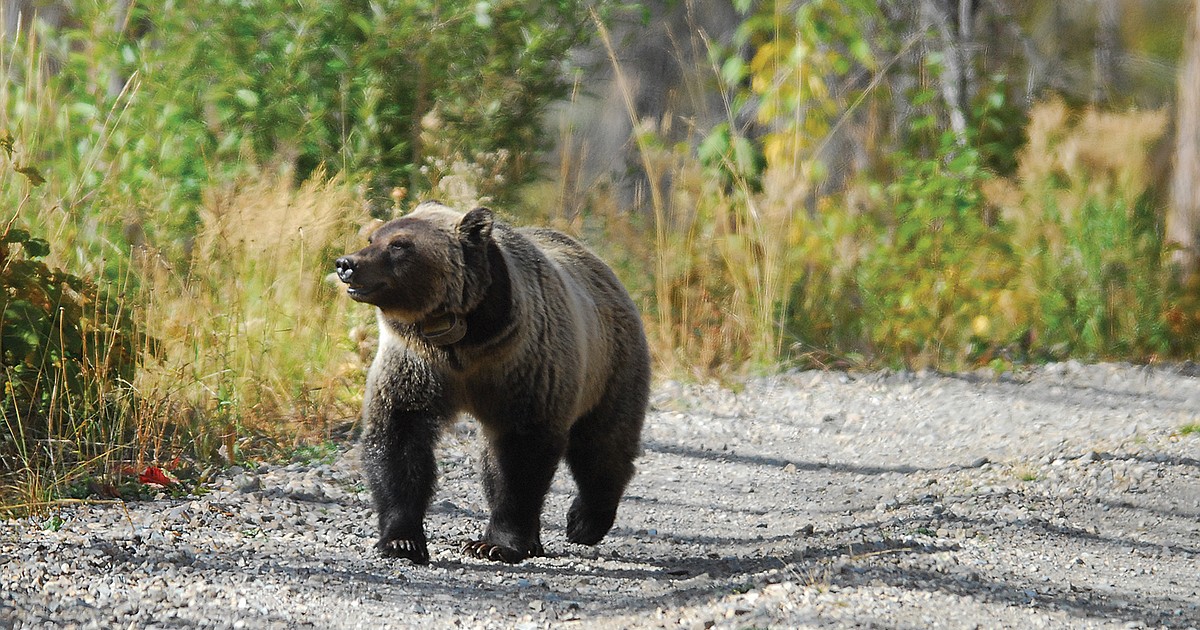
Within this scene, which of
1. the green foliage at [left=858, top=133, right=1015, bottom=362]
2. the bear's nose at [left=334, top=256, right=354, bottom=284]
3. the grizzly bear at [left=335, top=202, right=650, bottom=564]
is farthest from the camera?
the green foliage at [left=858, top=133, right=1015, bottom=362]

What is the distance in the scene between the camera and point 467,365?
4348mm

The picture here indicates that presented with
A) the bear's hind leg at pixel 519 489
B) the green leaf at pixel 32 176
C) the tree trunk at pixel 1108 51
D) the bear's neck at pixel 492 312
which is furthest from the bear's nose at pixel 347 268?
the tree trunk at pixel 1108 51

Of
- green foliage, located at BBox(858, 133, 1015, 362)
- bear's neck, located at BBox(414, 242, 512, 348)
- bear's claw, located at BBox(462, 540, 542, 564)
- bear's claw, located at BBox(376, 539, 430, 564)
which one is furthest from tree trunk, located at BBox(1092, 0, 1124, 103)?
bear's claw, located at BBox(376, 539, 430, 564)

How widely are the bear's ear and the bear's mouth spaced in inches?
16.4

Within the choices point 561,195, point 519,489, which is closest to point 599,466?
point 519,489

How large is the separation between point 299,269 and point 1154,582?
4042mm

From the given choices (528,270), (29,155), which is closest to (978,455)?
(528,270)

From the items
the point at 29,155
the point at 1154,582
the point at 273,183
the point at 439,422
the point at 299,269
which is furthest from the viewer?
the point at 273,183

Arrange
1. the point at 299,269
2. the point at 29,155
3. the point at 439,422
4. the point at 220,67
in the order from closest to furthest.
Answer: the point at 439,422
the point at 29,155
the point at 299,269
the point at 220,67

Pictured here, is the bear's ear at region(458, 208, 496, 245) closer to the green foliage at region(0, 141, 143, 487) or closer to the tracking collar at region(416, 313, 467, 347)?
the tracking collar at region(416, 313, 467, 347)

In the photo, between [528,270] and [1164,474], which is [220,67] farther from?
[1164,474]

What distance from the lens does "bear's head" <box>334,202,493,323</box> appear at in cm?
408

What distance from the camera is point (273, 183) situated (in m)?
7.36

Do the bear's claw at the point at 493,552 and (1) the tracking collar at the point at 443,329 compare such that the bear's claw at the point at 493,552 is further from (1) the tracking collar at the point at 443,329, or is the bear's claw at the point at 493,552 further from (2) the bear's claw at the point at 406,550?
(1) the tracking collar at the point at 443,329
